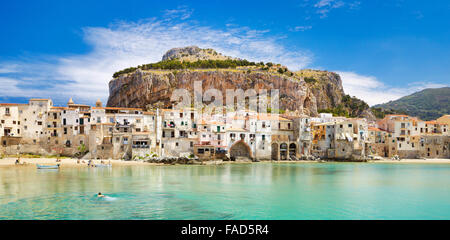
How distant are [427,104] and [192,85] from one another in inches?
5056

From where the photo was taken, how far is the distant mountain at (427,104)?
13950 cm

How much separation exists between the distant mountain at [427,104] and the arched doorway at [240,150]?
90728 millimetres

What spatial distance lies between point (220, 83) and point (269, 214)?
248 feet

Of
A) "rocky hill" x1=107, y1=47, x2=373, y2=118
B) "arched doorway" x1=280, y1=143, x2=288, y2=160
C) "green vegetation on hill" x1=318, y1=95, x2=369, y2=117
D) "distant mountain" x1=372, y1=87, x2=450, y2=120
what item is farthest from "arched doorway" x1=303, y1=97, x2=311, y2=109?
"distant mountain" x1=372, y1=87, x2=450, y2=120

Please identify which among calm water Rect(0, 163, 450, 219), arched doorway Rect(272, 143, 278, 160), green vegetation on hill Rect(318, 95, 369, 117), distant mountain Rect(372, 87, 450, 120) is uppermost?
distant mountain Rect(372, 87, 450, 120)

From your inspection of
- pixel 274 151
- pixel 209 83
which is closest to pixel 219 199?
pixel 274 151

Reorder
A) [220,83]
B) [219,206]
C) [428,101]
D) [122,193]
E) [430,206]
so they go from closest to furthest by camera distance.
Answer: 1. [219,206]
2. [430,206]
3. [122,193]
4. [220,83]
5. [428,101]

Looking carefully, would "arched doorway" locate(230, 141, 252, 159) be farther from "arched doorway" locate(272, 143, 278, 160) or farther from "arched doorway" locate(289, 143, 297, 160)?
"arched doorway" locate(289, 143, 297, 160)

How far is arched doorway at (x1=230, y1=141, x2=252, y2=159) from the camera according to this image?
60906 millimetres

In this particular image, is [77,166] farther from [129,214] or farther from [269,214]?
[269,214]

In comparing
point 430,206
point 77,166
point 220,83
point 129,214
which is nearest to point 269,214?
point 129,214

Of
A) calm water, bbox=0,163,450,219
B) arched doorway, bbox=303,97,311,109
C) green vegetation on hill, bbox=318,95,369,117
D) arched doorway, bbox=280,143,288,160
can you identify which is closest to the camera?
calm water, bbox=0,163,450,219

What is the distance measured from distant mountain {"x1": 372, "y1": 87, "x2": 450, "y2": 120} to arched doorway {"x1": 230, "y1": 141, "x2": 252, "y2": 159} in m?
90.7
